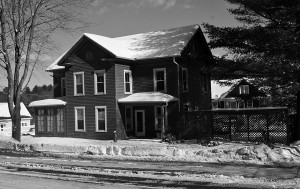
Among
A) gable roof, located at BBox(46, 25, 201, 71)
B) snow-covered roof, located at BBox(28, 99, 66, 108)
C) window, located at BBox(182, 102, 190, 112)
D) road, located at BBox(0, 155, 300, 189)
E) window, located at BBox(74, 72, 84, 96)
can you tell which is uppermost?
gable roof, located at BBox(46, 25, 201, 71)

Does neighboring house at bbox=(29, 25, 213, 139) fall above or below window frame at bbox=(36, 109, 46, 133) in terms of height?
above

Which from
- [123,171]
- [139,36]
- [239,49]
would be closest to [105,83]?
[139,36]

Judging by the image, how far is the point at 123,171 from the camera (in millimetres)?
11633

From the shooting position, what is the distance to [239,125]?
2039cm

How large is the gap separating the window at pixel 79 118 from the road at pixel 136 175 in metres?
13.0

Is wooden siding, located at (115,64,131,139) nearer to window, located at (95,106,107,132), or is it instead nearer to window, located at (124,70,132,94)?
window, located at (124,70,132,94)

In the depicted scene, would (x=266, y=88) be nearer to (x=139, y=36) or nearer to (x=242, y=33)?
(x=242, y=33)

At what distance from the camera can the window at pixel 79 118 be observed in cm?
2698

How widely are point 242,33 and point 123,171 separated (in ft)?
34.2

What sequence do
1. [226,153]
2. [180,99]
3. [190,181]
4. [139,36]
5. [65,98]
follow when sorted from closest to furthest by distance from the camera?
[190,181], [226,153], [180,99], [65,98], [139,36]

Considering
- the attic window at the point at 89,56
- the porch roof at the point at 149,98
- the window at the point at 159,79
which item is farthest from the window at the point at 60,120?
the window at the point at 159,79

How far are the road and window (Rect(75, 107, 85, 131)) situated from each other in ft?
42.6

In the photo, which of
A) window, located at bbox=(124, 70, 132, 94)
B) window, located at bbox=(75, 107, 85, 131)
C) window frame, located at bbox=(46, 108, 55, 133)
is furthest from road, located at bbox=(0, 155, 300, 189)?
window frame, located at bbox=(46, 108, 55, 133)

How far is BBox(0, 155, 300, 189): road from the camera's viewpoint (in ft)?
30.8
